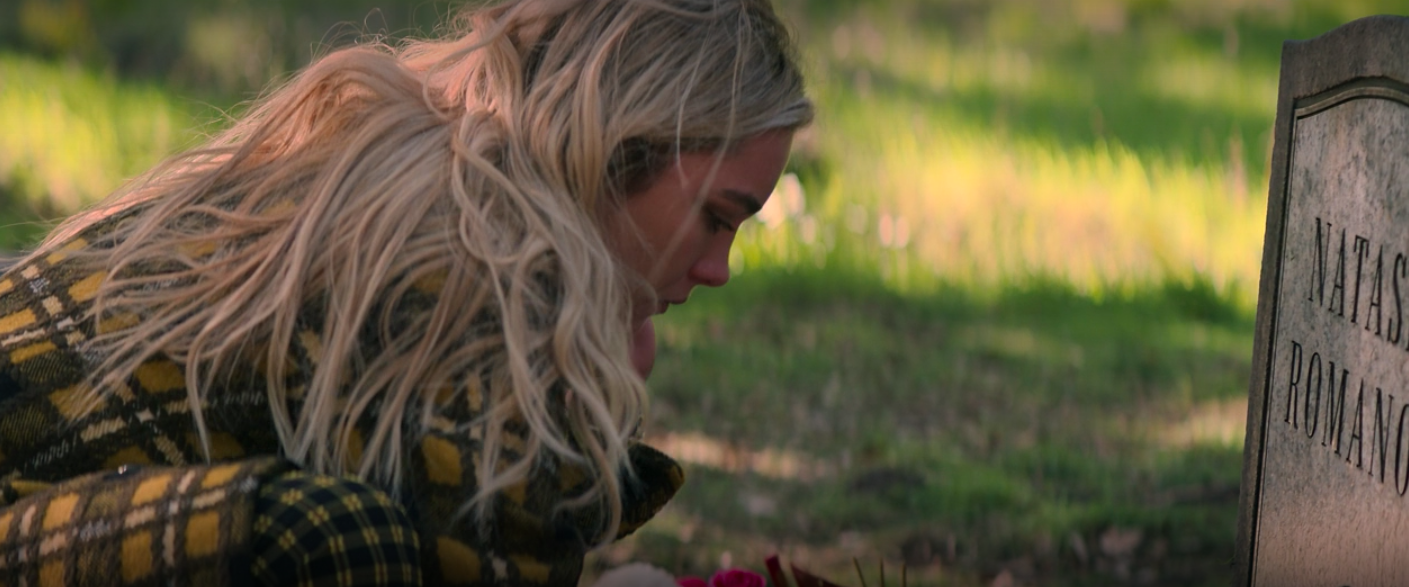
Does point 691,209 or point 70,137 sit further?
point 70,137

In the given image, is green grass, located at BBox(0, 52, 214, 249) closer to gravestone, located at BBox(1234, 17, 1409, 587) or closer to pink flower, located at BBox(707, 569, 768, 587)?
pink flower, located at BBox(707, 569, 768, 587)

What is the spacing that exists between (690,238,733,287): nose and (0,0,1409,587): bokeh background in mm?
1048

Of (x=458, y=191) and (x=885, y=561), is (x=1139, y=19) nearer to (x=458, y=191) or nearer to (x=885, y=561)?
(x=885, y=561)

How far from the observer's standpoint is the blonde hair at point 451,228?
1.93 m

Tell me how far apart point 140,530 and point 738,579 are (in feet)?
3.00

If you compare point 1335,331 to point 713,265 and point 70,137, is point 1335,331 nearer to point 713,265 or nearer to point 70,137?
point 713,265

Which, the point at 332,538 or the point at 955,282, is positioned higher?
the point at 332,538

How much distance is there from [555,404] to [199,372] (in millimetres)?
471

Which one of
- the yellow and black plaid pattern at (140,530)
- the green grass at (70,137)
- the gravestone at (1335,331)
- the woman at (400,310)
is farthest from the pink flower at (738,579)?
the green grass at (70,137)

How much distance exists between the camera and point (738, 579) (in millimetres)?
2373

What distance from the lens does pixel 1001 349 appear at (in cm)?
486

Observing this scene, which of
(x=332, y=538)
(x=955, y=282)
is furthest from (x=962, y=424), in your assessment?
(x=332, y=538)

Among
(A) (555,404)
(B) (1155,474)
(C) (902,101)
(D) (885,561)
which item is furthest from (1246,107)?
(A) (555,404)

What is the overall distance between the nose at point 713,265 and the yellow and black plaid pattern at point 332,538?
0.66 meters
